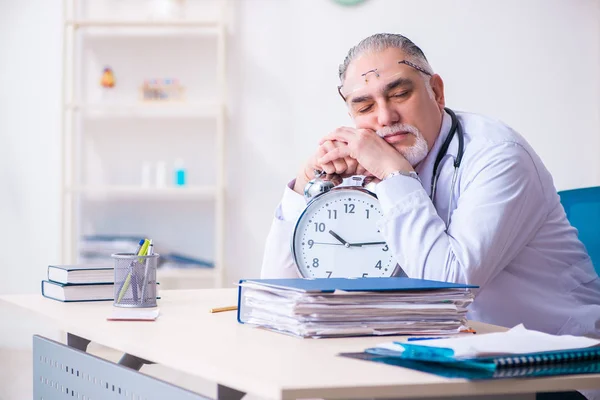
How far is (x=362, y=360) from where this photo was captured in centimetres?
97

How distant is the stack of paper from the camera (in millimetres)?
1150

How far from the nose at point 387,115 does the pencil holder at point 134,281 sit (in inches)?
24.7

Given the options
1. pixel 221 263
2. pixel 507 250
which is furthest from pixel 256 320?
pixel 221 263

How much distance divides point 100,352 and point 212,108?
1403 millimetres

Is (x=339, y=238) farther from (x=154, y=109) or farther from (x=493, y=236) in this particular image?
(x=154, y=109)

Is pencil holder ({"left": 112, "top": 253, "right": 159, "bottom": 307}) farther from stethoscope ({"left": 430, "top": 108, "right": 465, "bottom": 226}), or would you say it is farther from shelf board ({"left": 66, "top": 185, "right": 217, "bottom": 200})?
shelf board ({"left": 66, "top": 185, "right": 217, "bottom": 200})

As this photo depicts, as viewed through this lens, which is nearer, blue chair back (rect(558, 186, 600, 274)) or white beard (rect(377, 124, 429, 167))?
white beard (rect(377, 124, 429, 167))

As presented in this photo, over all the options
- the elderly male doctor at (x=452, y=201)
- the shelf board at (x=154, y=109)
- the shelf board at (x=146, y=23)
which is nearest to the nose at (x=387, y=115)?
the elderly male doctor at (x=452, y=201)

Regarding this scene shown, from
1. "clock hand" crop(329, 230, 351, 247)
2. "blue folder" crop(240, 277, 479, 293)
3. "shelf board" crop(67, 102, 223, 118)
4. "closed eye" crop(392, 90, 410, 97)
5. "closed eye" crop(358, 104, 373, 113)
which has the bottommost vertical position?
"blue folder" crop(240, 277, 479, 293)

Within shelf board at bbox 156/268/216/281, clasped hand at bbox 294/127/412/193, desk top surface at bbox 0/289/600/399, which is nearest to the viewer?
desk top surface at bbox 0/289/600/399

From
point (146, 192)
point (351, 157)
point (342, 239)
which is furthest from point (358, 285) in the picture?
point (146, 192)

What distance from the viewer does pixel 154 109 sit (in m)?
4.29

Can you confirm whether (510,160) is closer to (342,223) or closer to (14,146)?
(342,223)

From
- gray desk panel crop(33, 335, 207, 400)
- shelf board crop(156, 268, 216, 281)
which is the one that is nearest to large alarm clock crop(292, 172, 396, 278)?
gray desk panel crop(33, 335, 207, 400)
